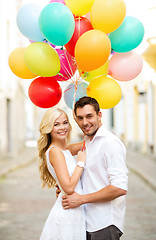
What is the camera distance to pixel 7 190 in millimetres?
9234

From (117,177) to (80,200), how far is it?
0.34 metres

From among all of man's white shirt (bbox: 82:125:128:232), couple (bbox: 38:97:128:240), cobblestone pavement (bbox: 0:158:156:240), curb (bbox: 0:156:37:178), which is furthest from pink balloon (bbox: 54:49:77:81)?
curb (bbox: 0:156:37:178)

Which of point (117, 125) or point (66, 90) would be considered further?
point (117, 125)

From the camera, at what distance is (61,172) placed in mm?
2848

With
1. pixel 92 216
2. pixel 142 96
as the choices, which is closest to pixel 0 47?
pixel 142 96

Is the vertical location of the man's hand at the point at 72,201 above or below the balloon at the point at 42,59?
below

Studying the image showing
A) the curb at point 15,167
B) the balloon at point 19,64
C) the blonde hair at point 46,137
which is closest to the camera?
the blonde hair at point 46,137

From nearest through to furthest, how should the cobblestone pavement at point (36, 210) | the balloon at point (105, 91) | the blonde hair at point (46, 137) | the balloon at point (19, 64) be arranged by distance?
the blonde hair at point (46, 137) → the balloon at point (105, 91) → the balloon at point (19, 64) → the cobblestone pavement at point (36, 210)

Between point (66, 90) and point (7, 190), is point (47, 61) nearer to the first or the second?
point (66, 90)

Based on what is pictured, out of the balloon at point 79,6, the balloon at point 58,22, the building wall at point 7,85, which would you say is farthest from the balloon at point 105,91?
the building wall at point 7,85

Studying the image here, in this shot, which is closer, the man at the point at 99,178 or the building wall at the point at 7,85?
the man at the point at 99,178

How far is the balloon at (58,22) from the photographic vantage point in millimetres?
2938

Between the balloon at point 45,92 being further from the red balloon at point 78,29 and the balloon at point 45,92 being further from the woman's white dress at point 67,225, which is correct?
the woman's white dress at point 67,225

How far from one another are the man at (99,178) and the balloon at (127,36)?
0.62 meters
